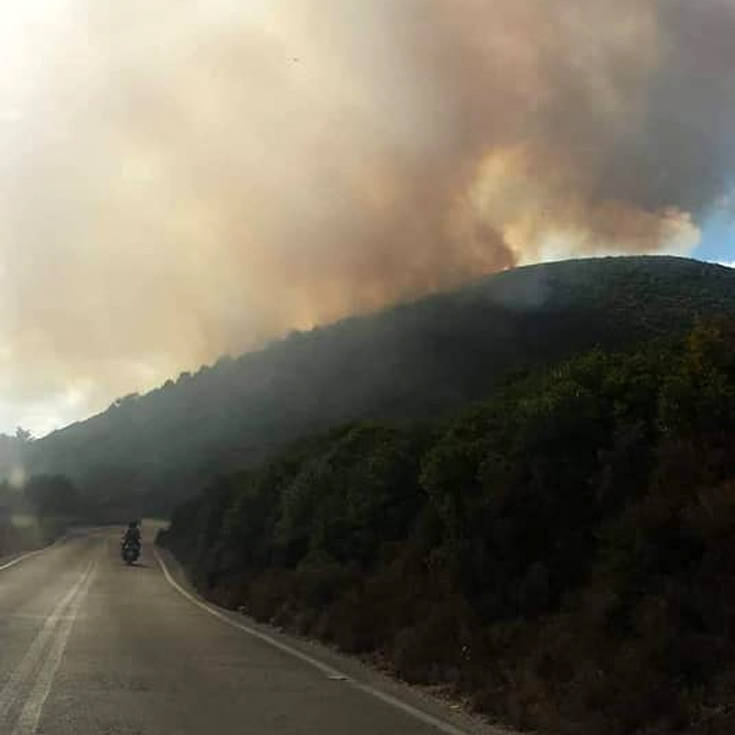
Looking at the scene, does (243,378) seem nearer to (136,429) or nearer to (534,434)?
(136,429)

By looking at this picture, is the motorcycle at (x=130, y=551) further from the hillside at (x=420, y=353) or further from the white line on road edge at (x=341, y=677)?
the white line on road edge at (x=341, y=677)

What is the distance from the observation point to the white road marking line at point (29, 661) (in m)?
12.3

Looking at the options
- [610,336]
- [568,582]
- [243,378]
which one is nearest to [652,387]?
[568,582]

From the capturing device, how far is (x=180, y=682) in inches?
557

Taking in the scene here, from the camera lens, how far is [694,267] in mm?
80938

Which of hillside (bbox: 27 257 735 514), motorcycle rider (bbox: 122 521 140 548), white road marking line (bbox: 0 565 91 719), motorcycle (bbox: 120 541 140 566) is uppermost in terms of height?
hillside (bbox: 27 257 735 514)

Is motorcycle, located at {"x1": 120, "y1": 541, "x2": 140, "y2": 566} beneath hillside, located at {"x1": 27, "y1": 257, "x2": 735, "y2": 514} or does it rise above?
beneath

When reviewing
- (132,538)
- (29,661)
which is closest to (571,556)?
(29,661)

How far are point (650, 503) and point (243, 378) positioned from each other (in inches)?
3794

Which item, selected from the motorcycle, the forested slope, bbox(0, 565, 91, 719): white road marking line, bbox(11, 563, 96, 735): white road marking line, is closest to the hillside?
the motorcycle

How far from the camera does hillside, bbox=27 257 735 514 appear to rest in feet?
235

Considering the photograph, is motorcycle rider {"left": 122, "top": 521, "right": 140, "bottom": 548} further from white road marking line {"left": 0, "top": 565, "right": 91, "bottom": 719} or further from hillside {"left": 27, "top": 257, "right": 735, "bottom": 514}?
white road marking line {"left": 0, "top": 565, "right": 91, "bottom": 719}

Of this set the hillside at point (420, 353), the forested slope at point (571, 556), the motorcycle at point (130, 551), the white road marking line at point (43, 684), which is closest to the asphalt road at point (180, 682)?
the white road marking line at point (43, 684)

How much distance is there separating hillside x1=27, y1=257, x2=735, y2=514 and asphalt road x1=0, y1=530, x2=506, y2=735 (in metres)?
32.8
